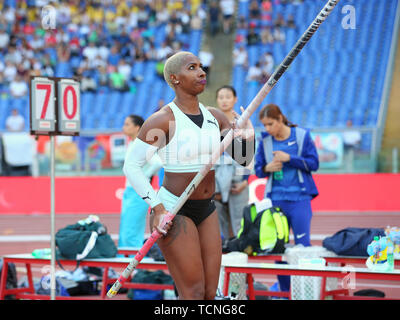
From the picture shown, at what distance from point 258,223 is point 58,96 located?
7.54 feet

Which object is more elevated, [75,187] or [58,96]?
[58,96]

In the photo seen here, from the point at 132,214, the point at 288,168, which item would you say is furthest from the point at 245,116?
the point at 132,214

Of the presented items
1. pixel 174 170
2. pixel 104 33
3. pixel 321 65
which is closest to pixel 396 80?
pixel 321 65

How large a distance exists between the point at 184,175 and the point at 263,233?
263 cm

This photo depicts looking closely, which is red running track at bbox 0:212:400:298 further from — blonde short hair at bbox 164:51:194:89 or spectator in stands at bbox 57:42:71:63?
spectator in stands at bbox 57:42:71:63

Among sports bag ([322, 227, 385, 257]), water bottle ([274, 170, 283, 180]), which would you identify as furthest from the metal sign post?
sports bag ([322, 227, 385, 257])

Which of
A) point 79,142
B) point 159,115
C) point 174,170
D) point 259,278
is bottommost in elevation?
point 259,278

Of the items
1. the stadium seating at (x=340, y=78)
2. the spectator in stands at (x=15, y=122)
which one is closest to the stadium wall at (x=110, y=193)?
the stadium seating at (x=340, y=78)

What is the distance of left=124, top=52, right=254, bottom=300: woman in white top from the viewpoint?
4.25 meters

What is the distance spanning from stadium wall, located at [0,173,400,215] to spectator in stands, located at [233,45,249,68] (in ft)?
28.9
